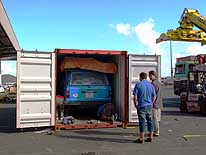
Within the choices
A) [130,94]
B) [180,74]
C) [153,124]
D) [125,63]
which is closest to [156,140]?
[153,124]

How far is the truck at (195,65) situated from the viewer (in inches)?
705

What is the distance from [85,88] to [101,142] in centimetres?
362

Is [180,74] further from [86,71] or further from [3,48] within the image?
[86,71]

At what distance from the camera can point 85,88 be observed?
43.9 ft

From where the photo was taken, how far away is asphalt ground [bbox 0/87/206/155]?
29.3 ft

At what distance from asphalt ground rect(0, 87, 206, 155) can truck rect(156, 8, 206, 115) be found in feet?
15.5

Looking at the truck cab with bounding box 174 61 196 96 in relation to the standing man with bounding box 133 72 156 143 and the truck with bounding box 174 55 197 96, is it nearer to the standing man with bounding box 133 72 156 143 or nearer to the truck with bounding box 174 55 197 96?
the truck with bounding box 174 55 197 96

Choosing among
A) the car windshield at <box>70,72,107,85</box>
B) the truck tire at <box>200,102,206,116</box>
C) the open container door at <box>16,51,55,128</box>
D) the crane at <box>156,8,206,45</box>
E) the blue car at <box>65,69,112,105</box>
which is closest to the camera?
the open container door at <box>16,51,55,128</box>

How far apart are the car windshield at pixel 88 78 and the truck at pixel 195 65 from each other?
5857 mm

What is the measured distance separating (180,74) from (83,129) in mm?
17528

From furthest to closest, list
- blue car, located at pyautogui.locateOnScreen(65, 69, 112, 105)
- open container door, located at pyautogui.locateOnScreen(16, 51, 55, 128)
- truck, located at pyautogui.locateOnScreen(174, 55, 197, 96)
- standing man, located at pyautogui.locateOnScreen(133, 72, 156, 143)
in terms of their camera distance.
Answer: truck, located at pyautogui.locateOnScreen(174, 55, 197, 96) → blue car, located at pyautogui.locateOnScreen(65, 69, 112, 105) → open container door, located at pyautogui.locateOnScreen(16, 51, 55, 128) → standing man, located at pyautogui.locateOnScreen(133, 72, 156, 143)

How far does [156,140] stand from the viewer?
10.4m

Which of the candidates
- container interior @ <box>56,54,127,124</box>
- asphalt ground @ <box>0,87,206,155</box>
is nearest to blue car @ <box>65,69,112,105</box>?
container interior @ <box>56,54,127,124</box>

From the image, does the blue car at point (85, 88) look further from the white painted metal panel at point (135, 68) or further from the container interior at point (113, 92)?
the white painted metal panel at point (135, 68)
